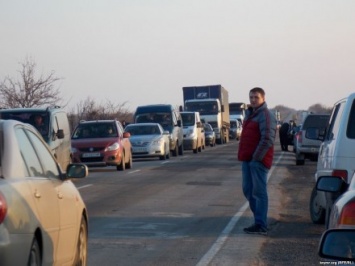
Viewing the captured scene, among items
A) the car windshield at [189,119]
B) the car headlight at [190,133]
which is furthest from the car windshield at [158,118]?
the car windshield at [189,119]

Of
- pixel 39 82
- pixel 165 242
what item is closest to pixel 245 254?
pixel 165 242

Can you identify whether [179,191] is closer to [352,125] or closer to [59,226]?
[352,125]

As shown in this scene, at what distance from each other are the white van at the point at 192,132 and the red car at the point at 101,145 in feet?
53.3

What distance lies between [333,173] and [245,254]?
1.47 metres

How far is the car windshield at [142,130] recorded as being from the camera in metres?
37.4

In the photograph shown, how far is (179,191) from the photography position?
811 inches

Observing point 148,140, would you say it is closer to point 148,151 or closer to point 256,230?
point 148,151

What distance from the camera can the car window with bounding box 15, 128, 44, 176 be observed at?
7443 mm

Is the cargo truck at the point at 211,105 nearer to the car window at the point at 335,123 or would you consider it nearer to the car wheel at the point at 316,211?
the car wheel at the point at 316,211

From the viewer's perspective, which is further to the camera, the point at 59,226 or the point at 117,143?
the point at 117,143

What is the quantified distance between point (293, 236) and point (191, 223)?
1989mm

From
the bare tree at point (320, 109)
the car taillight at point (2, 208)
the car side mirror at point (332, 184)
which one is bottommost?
the bare tree at point (320, 109)

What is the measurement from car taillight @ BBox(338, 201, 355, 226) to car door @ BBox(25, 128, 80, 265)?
3.58 metres

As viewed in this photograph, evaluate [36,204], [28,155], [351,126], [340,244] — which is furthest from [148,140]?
[340,244]
